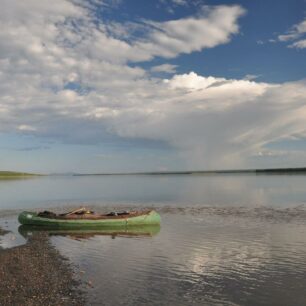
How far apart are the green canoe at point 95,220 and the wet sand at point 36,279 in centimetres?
1033

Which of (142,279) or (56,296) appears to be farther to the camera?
(142,279)

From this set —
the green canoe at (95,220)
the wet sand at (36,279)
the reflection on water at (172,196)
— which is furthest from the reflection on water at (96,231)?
the reflection on water at (172,196)

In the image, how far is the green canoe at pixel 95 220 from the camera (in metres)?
37.9

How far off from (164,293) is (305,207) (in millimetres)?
36561

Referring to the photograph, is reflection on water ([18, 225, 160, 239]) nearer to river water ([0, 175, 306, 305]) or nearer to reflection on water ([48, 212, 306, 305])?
river water ([0, 175, 306, 305])

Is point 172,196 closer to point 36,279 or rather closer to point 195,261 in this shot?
point 195,261

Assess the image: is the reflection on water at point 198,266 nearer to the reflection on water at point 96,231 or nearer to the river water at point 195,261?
the river water at point 195,261

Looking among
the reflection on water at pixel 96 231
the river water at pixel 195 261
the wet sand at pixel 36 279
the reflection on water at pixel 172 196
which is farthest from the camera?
the reflection on water at pixel 172 196

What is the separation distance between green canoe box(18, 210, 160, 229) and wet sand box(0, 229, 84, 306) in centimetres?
1033

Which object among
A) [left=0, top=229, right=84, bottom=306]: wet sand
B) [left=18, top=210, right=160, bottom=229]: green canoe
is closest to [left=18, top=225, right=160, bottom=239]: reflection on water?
[left=18, top=210, right=160, bottom=229]: green canoe

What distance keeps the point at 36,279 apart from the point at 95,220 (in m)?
18.5

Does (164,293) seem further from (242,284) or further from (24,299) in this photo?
(24,299)

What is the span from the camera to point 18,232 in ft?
121

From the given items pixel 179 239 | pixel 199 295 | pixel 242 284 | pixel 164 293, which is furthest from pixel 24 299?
pixel 179 239
